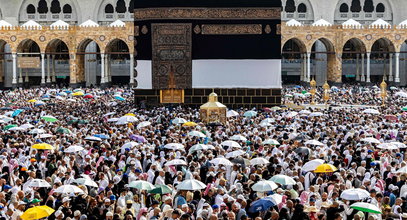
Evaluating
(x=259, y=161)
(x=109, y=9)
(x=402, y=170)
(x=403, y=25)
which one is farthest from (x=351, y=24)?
(x=402, y=170)

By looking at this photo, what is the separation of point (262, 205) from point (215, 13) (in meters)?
22.4

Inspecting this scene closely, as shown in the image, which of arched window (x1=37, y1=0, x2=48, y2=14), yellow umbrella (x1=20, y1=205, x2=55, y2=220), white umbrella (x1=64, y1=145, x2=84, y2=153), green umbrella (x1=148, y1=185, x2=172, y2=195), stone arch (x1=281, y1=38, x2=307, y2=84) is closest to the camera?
yellow umbrella (x1=20, y1=205, x2=55, y2=220)

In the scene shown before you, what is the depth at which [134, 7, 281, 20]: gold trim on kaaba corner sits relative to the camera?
32781mm

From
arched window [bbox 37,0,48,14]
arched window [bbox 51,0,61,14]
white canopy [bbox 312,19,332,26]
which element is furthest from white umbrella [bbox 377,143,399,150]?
arched window [bbox 37,0,48,14]

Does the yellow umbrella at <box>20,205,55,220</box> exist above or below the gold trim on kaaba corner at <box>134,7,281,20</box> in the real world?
below

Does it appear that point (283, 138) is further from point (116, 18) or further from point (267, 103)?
point (116, 18)

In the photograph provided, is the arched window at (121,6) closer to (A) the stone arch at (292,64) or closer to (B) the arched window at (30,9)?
(B) the arched window at (30,9)

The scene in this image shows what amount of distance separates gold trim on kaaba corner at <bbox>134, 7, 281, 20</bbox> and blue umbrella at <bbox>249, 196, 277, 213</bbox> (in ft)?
72.5

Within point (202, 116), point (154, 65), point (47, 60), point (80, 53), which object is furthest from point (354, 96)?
point (47, 60)

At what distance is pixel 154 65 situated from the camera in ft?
109

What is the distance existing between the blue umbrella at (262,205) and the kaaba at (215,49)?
2179 centimetres

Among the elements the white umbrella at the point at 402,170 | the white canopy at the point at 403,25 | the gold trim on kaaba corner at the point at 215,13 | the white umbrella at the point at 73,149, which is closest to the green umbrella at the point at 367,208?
the white umbrella at the point at 402,170

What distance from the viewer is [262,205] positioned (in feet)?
37.1

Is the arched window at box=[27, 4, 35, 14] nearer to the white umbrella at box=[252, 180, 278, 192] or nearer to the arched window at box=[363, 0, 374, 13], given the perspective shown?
the arched window at box=[363, 0, 374, 13]
